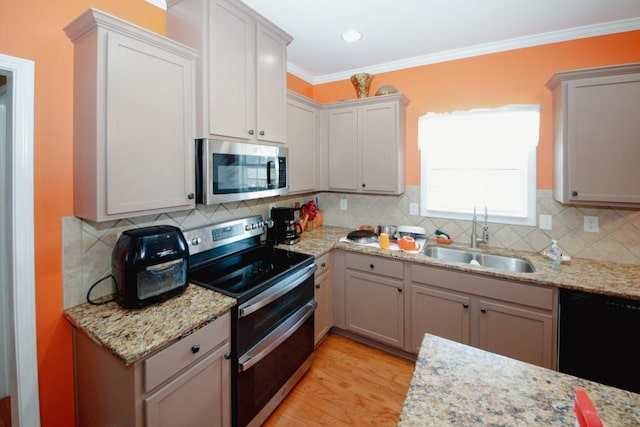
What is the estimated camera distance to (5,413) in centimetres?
175

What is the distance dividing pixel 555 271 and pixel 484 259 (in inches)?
20.4

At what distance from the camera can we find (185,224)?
6.49ft

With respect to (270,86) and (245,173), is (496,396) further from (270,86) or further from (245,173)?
(270,86)

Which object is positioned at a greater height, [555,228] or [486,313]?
[555,228]

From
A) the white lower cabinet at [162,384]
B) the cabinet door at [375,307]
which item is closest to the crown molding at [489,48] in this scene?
the cabinet door at [375,307]

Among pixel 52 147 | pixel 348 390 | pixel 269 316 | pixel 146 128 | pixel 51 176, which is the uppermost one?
pixel 146 128

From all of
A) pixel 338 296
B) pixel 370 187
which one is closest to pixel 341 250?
pixel 338 296

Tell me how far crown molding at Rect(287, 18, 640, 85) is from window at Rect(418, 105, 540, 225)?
1.64ft

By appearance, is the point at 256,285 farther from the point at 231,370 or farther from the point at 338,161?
the point at 338,161

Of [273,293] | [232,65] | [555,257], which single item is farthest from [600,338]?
[232,65]

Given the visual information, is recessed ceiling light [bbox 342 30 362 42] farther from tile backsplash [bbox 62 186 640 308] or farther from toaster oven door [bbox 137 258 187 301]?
toaster oven door [bbox 137 258 187 301]

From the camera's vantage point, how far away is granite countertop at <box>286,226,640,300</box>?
5.70 feet

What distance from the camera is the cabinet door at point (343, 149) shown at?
2.91 m

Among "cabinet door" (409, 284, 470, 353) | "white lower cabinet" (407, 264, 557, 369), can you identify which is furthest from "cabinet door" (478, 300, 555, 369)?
"cabinet door" (409, 284, 470, 353)
